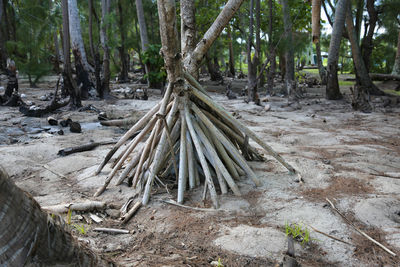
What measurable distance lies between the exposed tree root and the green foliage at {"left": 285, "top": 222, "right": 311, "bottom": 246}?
2.57 feet

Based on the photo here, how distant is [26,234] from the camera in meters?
1.30

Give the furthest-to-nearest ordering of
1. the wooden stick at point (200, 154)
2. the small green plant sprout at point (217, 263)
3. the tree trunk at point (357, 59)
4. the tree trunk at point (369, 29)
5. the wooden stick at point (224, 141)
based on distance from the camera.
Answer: the tree trunk at point (369, 29) < the tree trunk at point (357, 59) < the wooden stick at point (224, 141) < the wooden stick at point (200, 154) < the small green plant sprout at point (217, 263)

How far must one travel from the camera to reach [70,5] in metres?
11.8

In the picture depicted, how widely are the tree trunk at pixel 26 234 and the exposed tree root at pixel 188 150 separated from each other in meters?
1.82

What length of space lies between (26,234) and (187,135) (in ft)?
7.88

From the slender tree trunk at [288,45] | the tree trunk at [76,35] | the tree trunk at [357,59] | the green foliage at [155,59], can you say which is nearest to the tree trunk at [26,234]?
the slender tree trunk at [288,45]

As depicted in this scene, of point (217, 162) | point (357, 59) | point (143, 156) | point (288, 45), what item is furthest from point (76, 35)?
point (217, 162)

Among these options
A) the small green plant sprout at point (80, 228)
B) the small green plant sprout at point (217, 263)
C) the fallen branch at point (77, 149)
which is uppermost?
the fallen branch at point (77, 149)

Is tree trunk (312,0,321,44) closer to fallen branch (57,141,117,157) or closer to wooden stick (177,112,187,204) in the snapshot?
wooden stick (177,112,187,204)

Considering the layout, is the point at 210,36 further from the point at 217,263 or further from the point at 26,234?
the point at 26,234

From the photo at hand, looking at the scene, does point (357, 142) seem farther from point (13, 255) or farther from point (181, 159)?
point (13, 255)

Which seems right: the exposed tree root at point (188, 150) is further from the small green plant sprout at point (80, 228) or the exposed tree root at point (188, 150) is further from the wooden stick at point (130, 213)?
the small green plant sprout at point (80, 228)

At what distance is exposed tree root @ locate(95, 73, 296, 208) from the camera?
343 centimetres

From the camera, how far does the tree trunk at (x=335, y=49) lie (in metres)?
9.29
